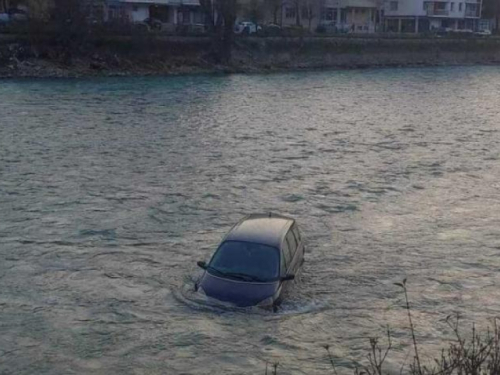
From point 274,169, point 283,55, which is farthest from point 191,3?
point 274,169

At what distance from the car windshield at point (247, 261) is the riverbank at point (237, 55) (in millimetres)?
43638

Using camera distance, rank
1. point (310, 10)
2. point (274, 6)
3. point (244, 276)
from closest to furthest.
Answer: point (244, 276) < point (274, 6) < point (310, 10)

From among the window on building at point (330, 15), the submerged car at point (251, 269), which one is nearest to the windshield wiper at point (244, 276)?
the submerged car at point (251, 269)

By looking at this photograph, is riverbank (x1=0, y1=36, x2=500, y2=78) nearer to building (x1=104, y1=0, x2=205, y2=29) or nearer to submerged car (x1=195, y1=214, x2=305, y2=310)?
building (x1=104, y1=0, x2=205, y2=29)

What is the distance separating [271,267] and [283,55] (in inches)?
2344

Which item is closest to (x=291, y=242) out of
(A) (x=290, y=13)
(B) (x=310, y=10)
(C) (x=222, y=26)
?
(C) (x=222, y=26)

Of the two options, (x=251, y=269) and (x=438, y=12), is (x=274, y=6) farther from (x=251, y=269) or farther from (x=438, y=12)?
(x=251, y=269)

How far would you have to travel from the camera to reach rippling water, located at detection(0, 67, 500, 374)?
12.0m

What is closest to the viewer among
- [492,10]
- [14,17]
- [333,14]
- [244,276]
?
[244,276]

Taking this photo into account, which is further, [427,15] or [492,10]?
[492,10]

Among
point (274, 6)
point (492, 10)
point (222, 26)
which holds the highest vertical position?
point (492, 10)

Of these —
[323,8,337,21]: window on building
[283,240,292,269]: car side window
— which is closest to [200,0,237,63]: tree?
[323,8,337,21]: window on building

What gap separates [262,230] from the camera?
1376 centimetres

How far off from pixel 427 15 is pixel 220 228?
98858 mm
